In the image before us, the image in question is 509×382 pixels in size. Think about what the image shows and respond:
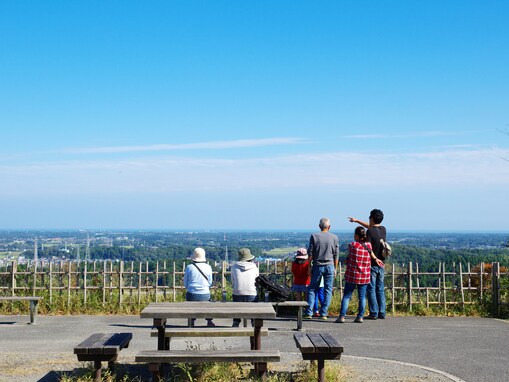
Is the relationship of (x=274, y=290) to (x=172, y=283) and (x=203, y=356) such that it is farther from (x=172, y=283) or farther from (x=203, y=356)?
(x=203, y=356)

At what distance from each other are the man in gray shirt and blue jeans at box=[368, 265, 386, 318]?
0.75 metres

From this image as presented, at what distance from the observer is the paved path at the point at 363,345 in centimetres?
911

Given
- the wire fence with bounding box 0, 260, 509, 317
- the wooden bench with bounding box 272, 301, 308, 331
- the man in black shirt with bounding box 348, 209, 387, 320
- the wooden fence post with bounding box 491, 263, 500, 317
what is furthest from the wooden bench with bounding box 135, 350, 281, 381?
the wooden fence post with bounding box 491, 263, 500, 317

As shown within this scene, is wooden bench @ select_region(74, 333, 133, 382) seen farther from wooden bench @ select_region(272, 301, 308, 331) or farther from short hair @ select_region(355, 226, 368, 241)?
short hair @ select_region(355, 226, 368, 241)

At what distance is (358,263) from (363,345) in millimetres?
2417

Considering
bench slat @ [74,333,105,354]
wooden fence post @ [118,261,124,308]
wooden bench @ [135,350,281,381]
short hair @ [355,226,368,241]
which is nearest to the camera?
wooden bench @ [135,350,281,381]

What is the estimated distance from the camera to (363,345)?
11281mm

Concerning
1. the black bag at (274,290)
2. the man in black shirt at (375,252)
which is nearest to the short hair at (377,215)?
the man in black shirt at (375,252)

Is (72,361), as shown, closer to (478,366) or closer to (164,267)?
(478,366)

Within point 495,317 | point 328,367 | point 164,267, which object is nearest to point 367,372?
point 328,367

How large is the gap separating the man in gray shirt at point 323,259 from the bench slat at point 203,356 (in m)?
5.96

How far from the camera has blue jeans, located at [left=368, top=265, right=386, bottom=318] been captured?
13.9 m

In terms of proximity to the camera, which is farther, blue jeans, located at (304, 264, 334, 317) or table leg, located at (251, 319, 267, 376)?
blue jeans, located at (304, 264, 334, 317)

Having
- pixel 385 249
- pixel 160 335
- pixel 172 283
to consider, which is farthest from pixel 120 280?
pixel 160 335
